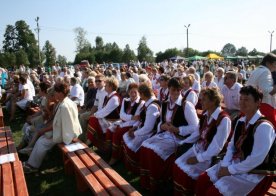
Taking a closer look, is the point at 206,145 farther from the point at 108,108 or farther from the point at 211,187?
the point at 108,108

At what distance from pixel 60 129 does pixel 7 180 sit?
1.43m

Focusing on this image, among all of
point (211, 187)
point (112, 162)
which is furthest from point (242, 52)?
point (211, 187)

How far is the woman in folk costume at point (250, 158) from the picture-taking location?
2.67m

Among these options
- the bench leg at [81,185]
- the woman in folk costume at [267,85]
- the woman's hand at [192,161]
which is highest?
the woman in folk costume at [267,85]

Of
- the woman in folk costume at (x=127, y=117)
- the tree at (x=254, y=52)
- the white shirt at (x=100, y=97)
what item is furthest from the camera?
the tree at (x=254, y=52)

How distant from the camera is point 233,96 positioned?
611 cm

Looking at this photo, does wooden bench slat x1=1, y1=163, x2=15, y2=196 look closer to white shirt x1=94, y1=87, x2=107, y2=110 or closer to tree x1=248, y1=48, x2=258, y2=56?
white shirt x1=94, y1=87, x2=107, y2=110

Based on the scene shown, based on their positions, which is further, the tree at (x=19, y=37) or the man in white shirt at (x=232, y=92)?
the tree at (x=19, y=37)

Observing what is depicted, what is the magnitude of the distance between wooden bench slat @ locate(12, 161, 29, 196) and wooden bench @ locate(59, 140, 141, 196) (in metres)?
0.64

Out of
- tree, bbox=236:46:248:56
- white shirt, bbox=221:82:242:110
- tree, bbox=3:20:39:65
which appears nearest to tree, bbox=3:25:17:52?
tree, bbox=3:20:39:65

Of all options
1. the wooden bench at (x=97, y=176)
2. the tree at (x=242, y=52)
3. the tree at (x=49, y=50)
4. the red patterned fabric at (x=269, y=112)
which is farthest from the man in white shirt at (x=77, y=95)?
the tree at (x=242, y=52)

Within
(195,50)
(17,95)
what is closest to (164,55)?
(195,50)

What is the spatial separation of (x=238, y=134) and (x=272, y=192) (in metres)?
0.63

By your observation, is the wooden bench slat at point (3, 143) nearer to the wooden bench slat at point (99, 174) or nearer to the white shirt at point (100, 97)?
the wooden bench slat at point (99, 174)
